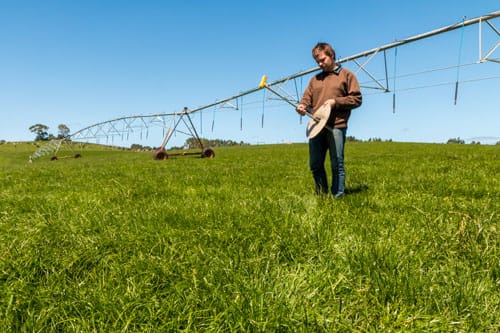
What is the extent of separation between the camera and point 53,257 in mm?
2385

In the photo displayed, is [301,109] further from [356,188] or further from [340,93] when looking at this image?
[356,188]

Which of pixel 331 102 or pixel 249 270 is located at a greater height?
pixel 331 102

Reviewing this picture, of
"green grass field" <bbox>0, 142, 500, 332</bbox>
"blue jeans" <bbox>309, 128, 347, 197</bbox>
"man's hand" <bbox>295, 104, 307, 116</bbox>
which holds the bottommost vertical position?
"green grass field" <bbox>0, 142, 500, 332</bbox>

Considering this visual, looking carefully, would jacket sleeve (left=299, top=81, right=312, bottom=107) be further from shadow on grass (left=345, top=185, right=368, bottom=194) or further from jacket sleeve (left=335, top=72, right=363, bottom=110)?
shadow on grass (left=345, top=185, right=368, bottom=194)

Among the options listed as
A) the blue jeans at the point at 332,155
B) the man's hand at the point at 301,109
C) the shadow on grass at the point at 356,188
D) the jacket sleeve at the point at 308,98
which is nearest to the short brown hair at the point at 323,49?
the jacket sleeve at the point at 308,98

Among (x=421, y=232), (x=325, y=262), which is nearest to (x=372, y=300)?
(x=325, y=262)

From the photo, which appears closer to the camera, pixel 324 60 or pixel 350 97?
pixel 350 97

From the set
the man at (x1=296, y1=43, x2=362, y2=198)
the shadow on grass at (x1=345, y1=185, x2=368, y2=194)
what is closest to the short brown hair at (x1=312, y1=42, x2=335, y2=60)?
the man at (x1=296, y1=43, x2=362, y2=198)

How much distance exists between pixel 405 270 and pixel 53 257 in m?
2.58

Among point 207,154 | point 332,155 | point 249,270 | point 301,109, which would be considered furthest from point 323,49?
point 207,154

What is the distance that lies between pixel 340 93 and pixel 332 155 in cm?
98

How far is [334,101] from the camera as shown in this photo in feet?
14.7

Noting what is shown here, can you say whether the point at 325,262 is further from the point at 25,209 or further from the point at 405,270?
the point at 25,209

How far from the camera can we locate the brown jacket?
4.60 m
